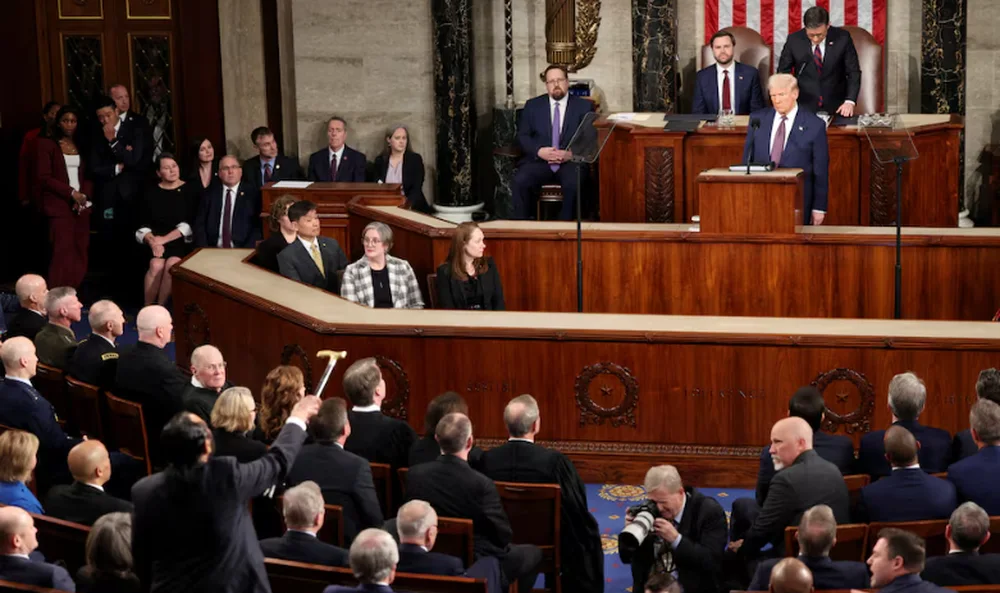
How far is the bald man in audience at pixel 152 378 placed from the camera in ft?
23.2

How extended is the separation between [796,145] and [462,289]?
2415 mm

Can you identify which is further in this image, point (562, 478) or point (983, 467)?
point (562, 478)

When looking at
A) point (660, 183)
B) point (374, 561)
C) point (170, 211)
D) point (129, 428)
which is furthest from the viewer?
point (170, 211)

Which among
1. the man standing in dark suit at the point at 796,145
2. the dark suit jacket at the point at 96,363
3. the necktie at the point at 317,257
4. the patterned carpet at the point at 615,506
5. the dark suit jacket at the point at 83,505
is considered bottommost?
the patterned carpet at the point at 615,506

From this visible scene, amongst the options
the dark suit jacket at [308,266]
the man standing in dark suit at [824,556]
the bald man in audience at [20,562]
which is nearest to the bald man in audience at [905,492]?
the man standing in dark suit at [824,556]

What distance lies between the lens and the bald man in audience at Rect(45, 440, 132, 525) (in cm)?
562

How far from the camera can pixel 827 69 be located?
11.2 metres

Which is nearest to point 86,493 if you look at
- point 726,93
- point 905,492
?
point 905,492

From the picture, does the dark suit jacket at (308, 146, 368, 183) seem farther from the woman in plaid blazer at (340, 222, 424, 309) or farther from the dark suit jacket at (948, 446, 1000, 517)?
the dark suit jacket at (948, 446, 1000, 517)

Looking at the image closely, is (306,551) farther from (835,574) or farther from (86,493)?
(835,574)

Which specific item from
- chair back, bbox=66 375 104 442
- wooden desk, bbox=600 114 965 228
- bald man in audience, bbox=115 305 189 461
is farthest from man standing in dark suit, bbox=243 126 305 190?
bald man in audience, bbox=115 305 189 461

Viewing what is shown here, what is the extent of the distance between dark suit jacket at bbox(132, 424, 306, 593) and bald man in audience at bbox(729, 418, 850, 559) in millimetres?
1945

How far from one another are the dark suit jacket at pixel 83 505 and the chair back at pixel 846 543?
7.94 feet

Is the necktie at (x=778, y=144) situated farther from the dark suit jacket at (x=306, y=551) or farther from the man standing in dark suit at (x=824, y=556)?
the dark suit jacket at (x=306, y=551)
